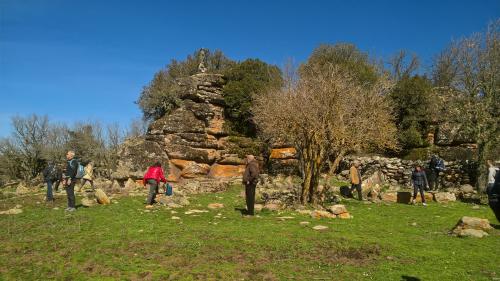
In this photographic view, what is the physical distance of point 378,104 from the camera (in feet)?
84.4

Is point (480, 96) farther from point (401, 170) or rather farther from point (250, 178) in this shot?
point (250, 178)

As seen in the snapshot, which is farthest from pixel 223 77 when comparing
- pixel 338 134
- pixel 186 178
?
pixel 338 134

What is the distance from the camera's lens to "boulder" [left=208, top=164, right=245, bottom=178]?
38.4 m

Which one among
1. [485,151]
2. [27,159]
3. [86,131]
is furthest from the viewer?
[86,131]

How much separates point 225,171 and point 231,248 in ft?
91.3

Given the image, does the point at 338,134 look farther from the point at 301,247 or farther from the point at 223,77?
the point at 223,77

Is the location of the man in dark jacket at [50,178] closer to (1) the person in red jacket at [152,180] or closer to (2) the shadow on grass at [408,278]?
(1) the person in red jacket at [152,180]

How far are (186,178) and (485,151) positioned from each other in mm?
24656

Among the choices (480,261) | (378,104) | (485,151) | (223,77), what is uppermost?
(223,77)

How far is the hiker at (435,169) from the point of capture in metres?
28.4

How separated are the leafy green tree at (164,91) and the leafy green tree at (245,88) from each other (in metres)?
3.79

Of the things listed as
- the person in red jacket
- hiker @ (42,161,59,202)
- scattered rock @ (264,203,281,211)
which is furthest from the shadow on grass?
hiker @ (42,161,59,202)

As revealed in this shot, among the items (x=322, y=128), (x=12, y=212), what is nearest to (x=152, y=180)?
(x=12, y=212)

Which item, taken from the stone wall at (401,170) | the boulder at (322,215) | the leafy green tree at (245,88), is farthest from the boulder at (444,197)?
the leafy green tree at (245,88)
